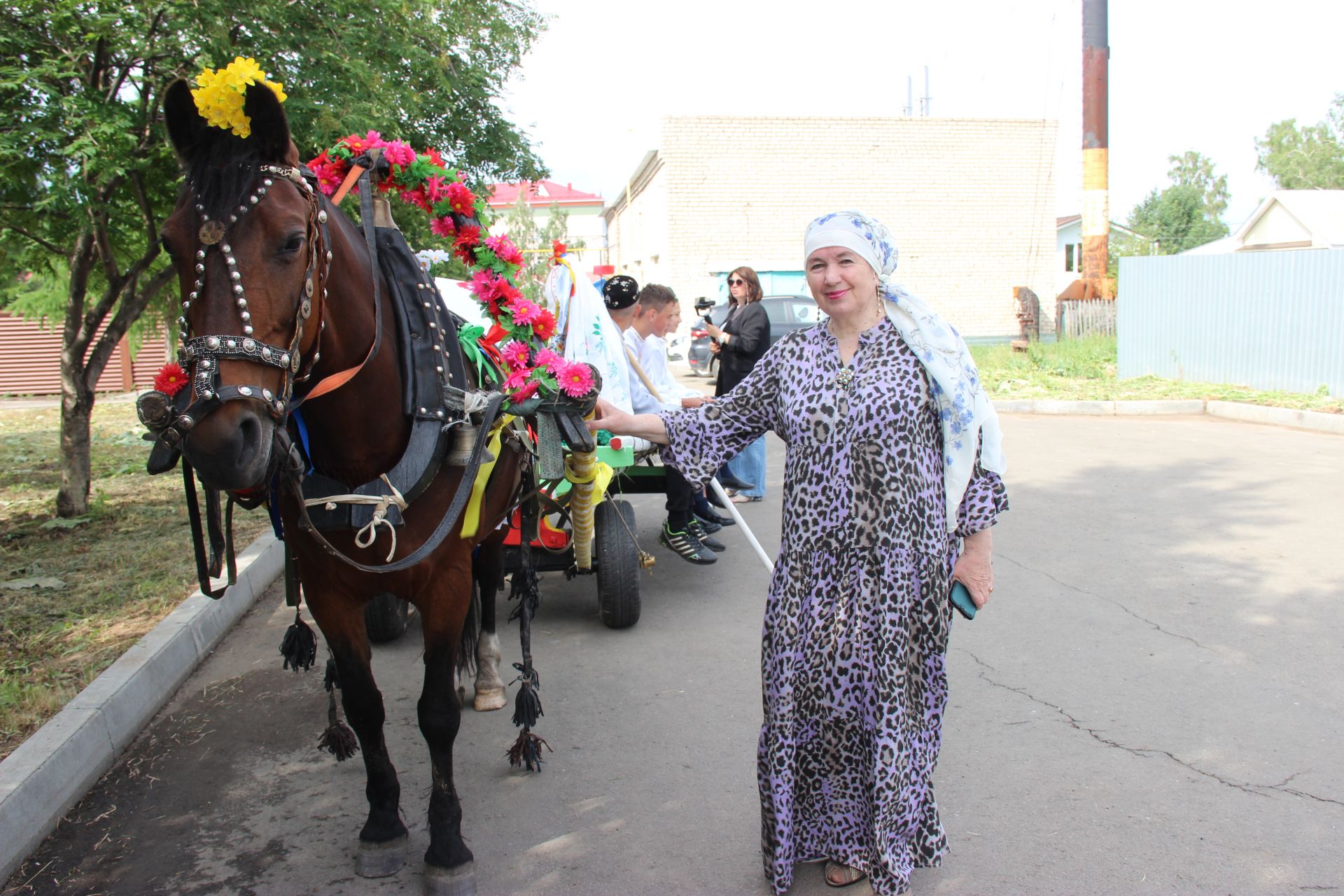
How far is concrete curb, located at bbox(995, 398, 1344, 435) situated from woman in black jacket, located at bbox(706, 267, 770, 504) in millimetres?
5631

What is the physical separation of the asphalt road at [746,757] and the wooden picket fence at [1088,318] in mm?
13527

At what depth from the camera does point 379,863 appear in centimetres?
316

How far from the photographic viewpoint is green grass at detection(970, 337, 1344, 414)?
502 inches

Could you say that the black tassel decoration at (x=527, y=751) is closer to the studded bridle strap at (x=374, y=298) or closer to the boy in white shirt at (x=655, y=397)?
the studded bridle strap at (x=374, y=298)

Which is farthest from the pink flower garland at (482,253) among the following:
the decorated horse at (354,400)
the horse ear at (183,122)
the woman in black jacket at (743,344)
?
the woman in black jacket at (743,344)

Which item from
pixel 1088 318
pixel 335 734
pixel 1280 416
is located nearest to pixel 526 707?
pixel 335 734

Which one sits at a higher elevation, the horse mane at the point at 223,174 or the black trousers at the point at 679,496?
→ the horse mane at the point at 223,174

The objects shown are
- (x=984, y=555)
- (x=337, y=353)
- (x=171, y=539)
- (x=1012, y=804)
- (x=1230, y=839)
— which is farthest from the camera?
(x=171, y=539)

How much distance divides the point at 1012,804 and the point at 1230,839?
0.64 metres

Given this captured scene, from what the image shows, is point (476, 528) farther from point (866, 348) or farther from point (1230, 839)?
point (1230, 839)

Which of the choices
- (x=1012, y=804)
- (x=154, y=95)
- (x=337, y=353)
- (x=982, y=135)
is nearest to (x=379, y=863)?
(x=337, y=353)

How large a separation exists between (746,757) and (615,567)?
1575 millimetres

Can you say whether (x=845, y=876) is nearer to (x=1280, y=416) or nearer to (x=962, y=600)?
(x=962, y=600)

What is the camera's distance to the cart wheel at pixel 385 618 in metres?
5.09
